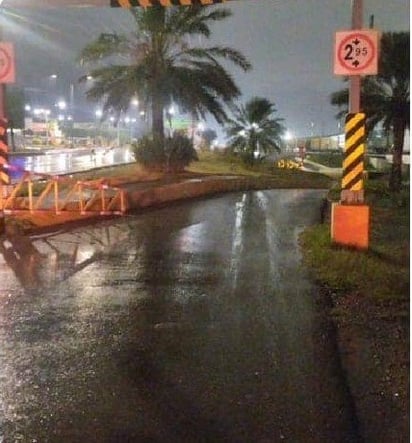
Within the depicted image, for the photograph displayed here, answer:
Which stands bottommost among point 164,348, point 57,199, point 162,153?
point 164,348

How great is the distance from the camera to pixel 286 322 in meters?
7.66

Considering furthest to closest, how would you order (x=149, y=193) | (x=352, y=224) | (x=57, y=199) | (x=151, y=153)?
1. (x=151, y=153)
2. (x=149, y=193)
3. (x=57, y=199)
4. (x=352, y=224)

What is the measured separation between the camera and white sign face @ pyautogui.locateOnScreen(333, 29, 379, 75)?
11.6 metres

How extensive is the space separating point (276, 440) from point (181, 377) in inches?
54.0

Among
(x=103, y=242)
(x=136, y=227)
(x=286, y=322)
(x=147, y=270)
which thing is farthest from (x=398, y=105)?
(x=286, y=322)

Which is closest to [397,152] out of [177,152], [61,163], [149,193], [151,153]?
[177,152]

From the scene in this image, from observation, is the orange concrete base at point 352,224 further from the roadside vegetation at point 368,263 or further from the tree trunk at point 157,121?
the tree trunk at point 157,121

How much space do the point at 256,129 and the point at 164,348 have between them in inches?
1621

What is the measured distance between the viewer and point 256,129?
47.1 m

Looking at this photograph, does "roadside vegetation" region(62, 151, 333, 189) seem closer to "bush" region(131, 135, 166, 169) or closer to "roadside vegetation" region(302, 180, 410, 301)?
"bush" region(131, 135, 166, 169)

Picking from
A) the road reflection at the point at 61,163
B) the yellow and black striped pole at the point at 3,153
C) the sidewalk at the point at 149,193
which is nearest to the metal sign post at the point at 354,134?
the sidewalk at the point at 149,193

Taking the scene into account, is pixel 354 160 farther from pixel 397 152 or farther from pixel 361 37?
pixel 397 152

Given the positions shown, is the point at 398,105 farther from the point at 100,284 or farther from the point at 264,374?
the point at 264,374

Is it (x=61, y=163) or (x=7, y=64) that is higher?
(x=7, y=64)
